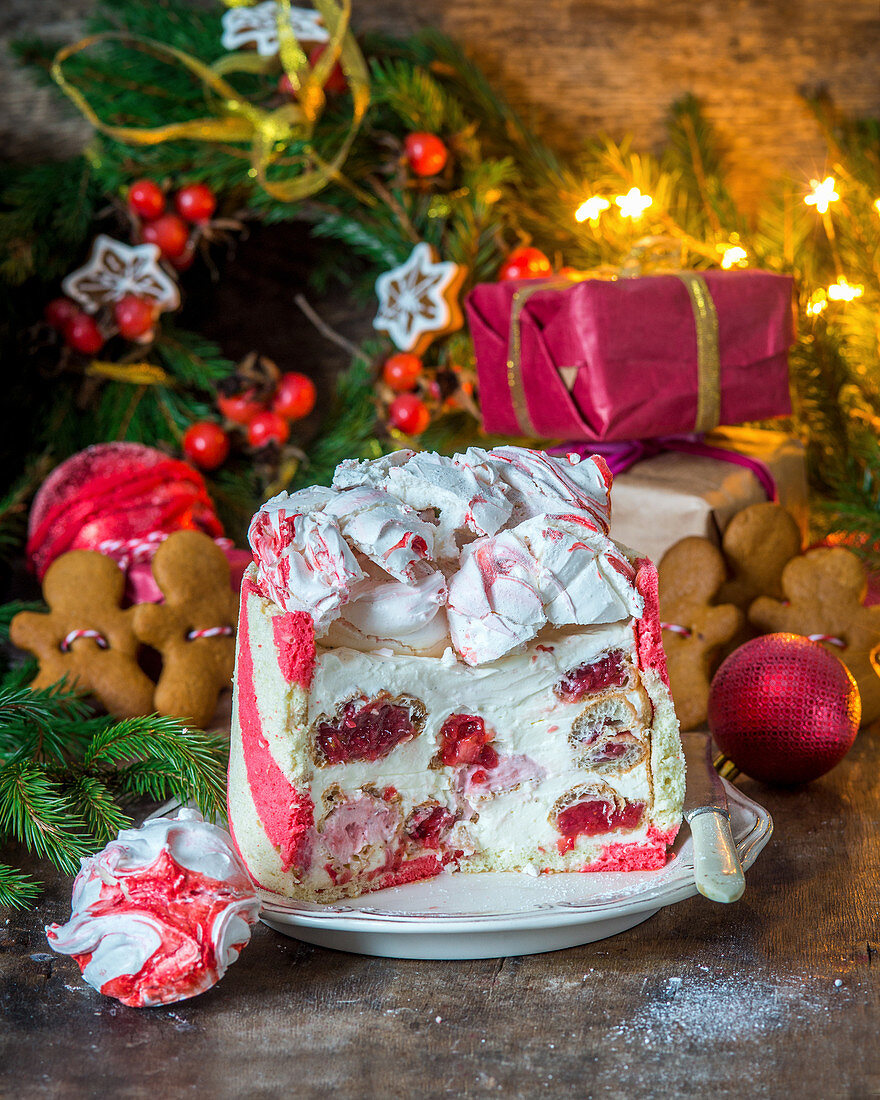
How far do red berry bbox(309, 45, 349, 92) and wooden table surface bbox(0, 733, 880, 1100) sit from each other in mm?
1456

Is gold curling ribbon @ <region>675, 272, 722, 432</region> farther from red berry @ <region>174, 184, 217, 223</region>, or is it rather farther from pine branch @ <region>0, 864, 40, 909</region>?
pine branch @ <region>0, 864, 40, 909</region>

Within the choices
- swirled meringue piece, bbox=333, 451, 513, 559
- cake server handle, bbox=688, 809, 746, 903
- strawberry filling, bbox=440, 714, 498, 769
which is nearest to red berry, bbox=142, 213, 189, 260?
swirled meringue piece, bbox=333, 451, 513, 559

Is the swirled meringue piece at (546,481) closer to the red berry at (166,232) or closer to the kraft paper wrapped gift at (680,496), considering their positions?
the kraft paper wrapped gift at (680,496)

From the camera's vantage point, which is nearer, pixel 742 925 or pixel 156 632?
pixel 742 925

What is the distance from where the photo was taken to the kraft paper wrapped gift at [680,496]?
5.44 ft

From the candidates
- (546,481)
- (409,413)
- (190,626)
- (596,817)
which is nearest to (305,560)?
(546,481)

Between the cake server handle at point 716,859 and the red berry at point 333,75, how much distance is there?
4.63 ft

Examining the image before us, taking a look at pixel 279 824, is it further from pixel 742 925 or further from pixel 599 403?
pixel 599 403

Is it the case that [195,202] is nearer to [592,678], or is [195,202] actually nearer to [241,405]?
[241,405]

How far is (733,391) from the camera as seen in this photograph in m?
1.72

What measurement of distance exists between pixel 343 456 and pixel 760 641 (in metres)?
0.96

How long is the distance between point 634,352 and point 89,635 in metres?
0.89

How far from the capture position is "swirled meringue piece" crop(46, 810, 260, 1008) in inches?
38.1

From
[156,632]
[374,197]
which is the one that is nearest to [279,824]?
[156,632]
